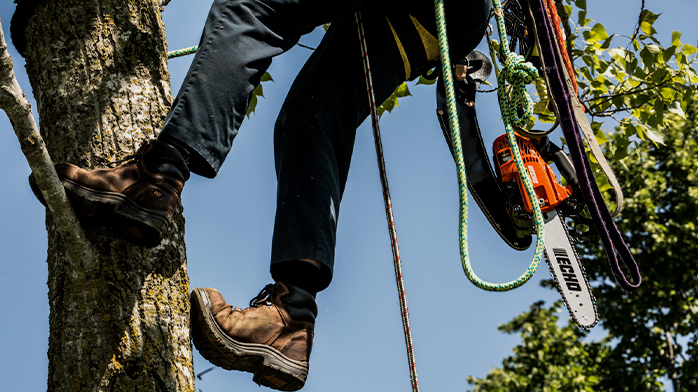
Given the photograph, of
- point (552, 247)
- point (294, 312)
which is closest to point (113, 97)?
point (294, 312)

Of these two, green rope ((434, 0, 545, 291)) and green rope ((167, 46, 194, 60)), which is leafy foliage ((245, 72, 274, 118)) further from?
green rope ((434, 0, 545, 291))

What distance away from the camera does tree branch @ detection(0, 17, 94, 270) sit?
128 centimetres

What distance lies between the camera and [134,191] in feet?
4.80

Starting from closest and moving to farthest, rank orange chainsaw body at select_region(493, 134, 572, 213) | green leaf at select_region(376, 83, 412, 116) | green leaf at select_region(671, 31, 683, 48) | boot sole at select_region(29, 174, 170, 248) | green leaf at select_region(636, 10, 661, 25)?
boot sole at select_region(29, 174, 170, 248), orange chainsaw body at select_region(493, 134, 572, 213), green leaf at select_region(636, 10, 661, 25), green leaf at select_region(671, 31, 683, 48), green leaf at select_region(376, 83, 412, 116)

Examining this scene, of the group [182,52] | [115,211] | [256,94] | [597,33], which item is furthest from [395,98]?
[115,211]

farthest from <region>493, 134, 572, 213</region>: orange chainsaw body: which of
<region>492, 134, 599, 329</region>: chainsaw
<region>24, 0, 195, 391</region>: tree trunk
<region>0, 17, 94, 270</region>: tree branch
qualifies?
<region>0, 17, 94, 270</region>: tree branch

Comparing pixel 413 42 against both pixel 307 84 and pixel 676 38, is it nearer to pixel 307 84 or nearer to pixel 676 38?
pixel 307 84

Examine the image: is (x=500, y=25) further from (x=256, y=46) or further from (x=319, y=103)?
(x=256, y=46)

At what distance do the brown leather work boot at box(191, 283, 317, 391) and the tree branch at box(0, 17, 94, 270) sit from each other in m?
0.35

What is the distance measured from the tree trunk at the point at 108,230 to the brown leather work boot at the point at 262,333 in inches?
2.3

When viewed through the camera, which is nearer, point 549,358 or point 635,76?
point 635,76

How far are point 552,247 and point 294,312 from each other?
68.3 inches

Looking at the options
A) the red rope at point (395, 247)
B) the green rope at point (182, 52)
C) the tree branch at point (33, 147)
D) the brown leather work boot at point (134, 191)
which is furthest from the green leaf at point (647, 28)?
the tree branch at point (33, 147)

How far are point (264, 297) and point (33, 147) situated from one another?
2.35 feet
